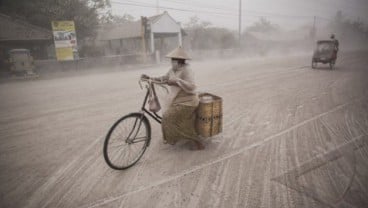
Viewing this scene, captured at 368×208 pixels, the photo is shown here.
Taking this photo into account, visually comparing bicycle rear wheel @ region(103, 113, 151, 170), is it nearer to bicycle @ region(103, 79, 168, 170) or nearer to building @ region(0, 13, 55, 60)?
bicycle @ region(103, 79, 168, 170)

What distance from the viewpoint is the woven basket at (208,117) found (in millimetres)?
4477

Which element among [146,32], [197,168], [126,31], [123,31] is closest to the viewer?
[197,168]

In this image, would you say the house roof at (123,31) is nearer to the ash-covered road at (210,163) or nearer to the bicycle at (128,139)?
the ash-covered road at (210,163)

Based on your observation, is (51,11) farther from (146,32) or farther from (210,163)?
(210,163)

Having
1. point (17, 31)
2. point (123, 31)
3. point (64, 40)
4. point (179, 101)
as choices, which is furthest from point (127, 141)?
point (123, 31)

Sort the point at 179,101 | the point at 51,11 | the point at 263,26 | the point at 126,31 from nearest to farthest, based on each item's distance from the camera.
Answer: the point at 179,101
the point at 51,11
the point at 126,31
the point at 263,26

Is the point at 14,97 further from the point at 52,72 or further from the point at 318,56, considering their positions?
the point at 318,56

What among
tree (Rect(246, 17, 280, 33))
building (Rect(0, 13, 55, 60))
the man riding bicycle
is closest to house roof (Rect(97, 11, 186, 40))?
building (Rect(0, 13, 55, 60))

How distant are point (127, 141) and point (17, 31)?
78.9 ft

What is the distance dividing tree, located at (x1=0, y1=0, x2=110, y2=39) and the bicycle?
87.5 feet

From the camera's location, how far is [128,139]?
13.4 ft

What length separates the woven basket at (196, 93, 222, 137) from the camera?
4477mm

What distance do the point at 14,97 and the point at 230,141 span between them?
386 inches

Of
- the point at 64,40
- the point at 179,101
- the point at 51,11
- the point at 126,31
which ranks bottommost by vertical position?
the point at 179,101
